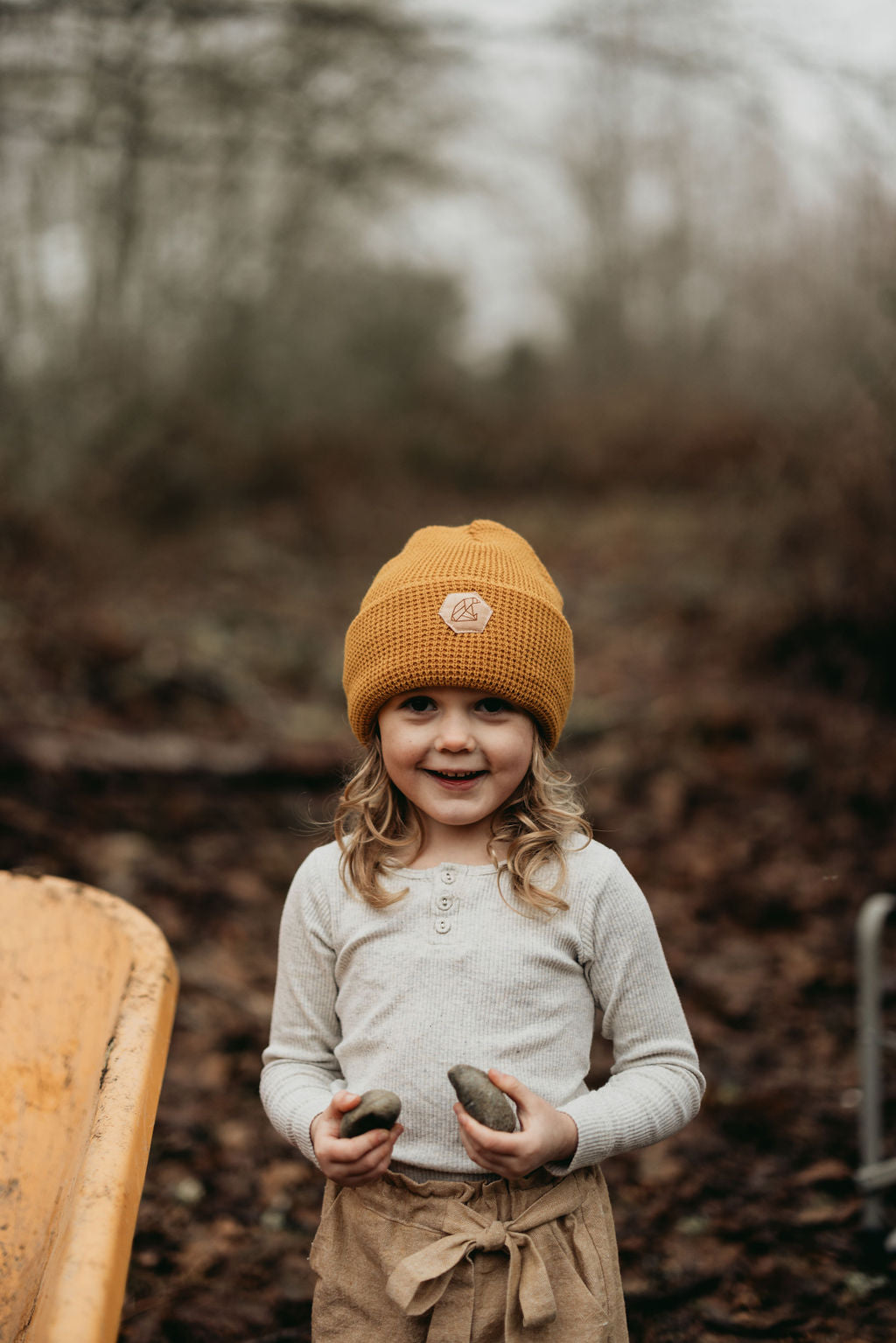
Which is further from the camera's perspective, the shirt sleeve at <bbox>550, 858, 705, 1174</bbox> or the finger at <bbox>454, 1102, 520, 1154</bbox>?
the shirt sleeve at <bbox>550, 858, 705, 1174</bbox>

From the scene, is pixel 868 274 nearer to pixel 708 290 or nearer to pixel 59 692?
pixel 59 692

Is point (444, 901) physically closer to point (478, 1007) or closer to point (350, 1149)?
point (478, 1007)

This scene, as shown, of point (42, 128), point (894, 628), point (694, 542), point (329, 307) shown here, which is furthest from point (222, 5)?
point (329, 307)

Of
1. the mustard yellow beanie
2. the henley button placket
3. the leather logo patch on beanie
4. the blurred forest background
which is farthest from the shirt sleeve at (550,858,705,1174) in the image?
the blurred forest background

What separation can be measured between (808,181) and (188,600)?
5321mm

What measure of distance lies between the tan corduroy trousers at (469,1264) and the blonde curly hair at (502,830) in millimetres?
405

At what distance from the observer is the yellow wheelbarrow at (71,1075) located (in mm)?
1357

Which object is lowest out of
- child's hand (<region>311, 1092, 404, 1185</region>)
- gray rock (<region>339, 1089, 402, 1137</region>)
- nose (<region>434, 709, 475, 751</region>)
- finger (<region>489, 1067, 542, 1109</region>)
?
child's hand (<region>311, 1092, 404, 1185</region>)

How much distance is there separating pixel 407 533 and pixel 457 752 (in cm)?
1042

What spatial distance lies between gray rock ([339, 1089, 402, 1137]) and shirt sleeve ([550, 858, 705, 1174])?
289mm

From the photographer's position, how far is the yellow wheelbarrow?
1357mm

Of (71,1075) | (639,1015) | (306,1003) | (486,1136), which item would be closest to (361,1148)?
(486,1136)

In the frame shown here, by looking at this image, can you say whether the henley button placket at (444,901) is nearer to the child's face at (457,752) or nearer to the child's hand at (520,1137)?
the child's face at (457,752)

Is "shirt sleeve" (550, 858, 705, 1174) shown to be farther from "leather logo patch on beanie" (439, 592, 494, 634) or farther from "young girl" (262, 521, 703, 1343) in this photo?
"leather logo patch on beanie" (439, 592, 494, 634)
